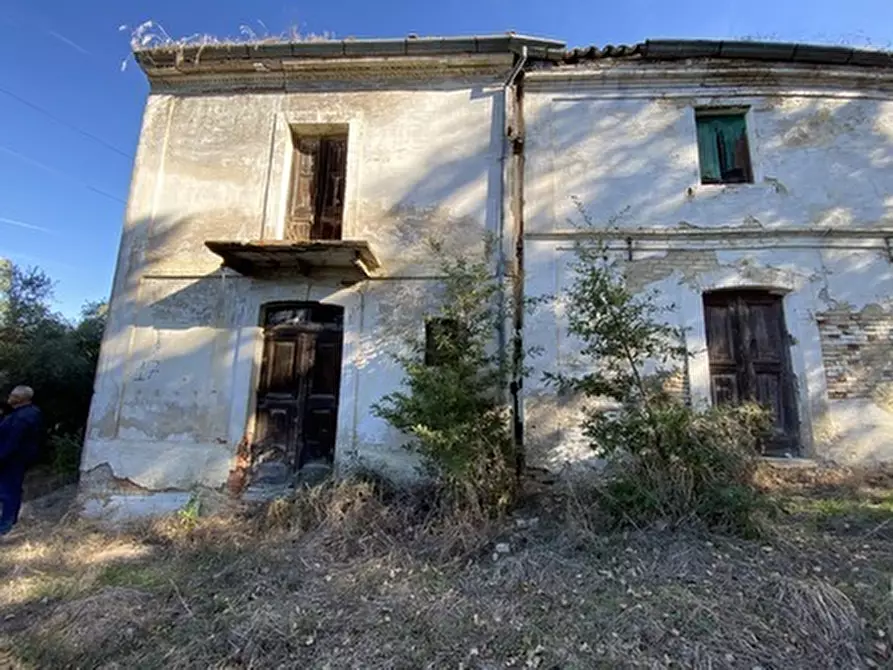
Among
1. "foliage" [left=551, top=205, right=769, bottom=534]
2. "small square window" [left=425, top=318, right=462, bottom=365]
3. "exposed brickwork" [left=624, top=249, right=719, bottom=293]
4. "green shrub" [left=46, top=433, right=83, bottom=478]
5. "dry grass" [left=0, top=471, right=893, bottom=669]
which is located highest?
"exposed brickwork" [left=624, top=249, right=719, bottom=293]

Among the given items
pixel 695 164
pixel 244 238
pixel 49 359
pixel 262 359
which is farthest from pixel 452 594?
pixel 49 359

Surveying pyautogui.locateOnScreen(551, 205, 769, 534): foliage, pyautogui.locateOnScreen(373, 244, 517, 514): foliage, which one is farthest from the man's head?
pyautogui.locateOnScreen(551, 205, 769, 534): foliage

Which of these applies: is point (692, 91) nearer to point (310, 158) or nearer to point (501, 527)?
point (310, 158)

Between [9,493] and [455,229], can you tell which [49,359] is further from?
[455,229]

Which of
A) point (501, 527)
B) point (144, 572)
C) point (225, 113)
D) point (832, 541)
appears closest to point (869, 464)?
point (832, 541)

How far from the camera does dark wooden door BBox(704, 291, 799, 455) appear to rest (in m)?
6.21

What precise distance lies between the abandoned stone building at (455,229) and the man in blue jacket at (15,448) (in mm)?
1039

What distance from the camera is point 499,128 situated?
7133 millimetres

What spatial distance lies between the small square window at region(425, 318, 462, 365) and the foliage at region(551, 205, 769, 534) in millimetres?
1281

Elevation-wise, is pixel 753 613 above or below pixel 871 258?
below

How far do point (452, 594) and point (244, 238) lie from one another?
5456 millimetres

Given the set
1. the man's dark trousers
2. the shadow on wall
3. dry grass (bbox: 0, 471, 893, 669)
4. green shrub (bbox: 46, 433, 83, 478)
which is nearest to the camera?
dry grass (bbox: 0, 471, 893, 669)

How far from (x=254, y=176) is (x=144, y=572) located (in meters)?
Result: 5.23

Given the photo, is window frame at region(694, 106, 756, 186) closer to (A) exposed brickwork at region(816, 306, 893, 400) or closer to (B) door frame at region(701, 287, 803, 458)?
(B) door frame at region(701, 287, 803, 458)
